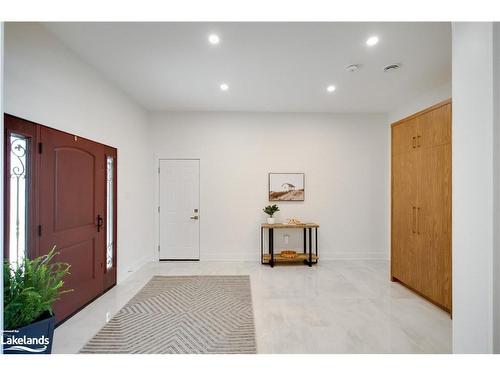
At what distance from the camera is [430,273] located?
289 cm

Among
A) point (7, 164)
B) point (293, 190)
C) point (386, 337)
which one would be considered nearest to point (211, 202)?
point (293, 190)

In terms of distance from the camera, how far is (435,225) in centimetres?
282

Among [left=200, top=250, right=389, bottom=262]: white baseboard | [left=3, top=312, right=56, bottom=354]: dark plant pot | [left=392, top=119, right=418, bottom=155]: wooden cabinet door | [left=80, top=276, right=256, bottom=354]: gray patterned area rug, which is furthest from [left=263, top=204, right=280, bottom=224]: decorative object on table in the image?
[left=3, top=312, right=56, bottom=354]: dark plant pot

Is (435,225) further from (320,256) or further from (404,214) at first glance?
(320,256)

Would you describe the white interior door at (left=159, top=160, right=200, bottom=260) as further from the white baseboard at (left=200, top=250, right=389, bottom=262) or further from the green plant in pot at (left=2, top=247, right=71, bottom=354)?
the green plant in pot at (left=2, top=247, right=71, bottom=354)

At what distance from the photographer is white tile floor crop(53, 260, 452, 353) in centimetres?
209

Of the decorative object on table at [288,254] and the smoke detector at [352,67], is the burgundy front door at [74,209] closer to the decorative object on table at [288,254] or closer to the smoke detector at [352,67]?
the decorative object on table at [288,254]

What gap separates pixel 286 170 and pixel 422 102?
2473mm

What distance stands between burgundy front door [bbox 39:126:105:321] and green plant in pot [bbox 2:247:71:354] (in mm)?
1043

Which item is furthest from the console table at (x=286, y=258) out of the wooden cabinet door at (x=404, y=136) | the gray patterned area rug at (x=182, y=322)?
the wooden cabinet door at (x=404, y=136)

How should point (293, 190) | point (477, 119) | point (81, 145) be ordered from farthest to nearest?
point (293, 190) → point (81, 145) → point (477, 119)

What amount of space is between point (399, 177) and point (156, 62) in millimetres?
3567
